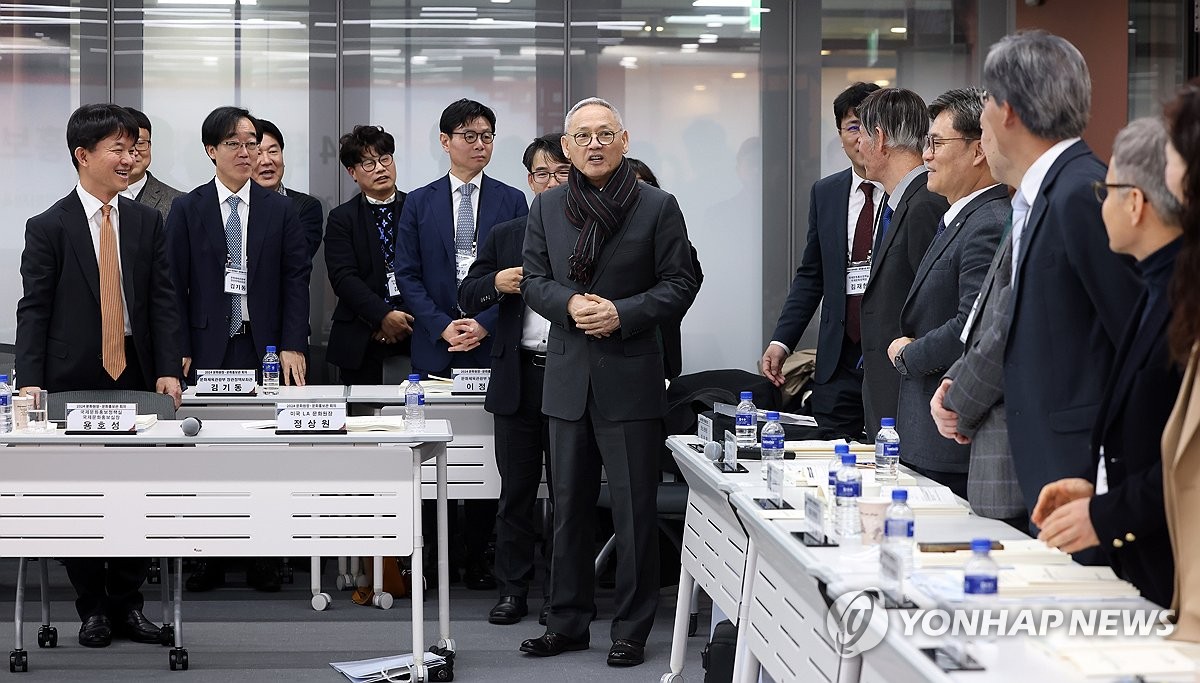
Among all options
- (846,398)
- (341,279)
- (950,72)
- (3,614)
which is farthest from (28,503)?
(950,72)

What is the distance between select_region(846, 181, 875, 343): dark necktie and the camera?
444cm

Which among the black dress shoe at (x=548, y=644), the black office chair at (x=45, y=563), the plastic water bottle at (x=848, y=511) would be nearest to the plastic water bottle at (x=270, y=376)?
the black office chair at (x=45, y=563)

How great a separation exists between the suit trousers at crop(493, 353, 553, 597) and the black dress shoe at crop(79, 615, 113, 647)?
4.59ft

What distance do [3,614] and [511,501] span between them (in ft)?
6.64

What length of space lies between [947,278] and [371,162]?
3.47 meters

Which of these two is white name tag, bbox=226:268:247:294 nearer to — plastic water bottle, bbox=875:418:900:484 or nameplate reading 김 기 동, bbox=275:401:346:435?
nameplate reading 김 기 동, bbox=275:401:346:435

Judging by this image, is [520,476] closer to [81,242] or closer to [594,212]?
[594,212]

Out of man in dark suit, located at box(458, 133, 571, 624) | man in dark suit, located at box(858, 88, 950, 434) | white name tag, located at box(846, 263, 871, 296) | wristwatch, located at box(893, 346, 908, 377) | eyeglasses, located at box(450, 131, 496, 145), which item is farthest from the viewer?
eyeglasses, located at box(450, 131, 496, 145)

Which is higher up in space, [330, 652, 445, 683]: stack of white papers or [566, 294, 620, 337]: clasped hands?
[566, 294, 620, 337]: clasped hands

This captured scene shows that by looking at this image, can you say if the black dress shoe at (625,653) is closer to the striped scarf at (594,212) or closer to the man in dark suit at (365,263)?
the striped scarf at (594,212)

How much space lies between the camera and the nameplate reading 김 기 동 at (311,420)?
12.8 feet

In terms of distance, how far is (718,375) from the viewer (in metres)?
6.06

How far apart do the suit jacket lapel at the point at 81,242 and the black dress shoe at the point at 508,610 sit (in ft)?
5.97

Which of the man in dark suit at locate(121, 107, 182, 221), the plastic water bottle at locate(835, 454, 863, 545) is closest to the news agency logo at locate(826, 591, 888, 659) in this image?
the plastic water bottle at locate(835, 454, 863, 545)
